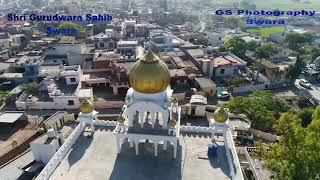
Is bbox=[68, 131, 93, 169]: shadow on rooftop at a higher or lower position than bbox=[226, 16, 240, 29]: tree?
lower

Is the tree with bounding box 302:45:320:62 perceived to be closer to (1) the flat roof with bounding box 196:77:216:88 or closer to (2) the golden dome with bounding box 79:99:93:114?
(1) the flat roof with bounding box 196:77:216:88

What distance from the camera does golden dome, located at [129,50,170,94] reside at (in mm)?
21797

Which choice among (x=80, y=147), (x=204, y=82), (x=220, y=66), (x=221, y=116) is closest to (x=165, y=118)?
(x=221, y=116)

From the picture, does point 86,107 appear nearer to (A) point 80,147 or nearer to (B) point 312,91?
(A) point 80,147

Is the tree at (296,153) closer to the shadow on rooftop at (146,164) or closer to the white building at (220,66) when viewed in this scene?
the shadow on rooftop at (146,164)

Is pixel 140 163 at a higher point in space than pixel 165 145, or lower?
lower

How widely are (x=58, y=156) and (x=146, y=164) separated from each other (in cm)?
674

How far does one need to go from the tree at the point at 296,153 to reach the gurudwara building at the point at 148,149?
3799 millimetres

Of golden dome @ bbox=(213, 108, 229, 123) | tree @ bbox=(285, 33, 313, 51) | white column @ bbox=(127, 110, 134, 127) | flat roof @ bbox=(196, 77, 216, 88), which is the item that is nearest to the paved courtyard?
golden dome @ bbox=(213, 108, 229, 123)

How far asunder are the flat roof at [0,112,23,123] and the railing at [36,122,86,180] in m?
15.5

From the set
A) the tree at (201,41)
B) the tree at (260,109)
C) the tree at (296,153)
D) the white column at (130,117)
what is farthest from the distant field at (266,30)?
the white column at (130,117)

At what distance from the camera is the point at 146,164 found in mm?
22047

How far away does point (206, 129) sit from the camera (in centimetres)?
2552

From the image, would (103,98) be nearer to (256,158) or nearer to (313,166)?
(256,158)
